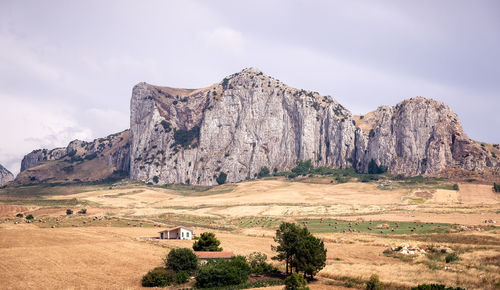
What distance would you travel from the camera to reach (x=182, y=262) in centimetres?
4722

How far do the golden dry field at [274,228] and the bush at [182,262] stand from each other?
4458 mm

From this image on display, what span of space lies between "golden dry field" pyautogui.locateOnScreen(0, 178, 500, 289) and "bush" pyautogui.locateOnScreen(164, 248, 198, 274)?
4458 mm

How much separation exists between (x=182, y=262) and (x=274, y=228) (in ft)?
155

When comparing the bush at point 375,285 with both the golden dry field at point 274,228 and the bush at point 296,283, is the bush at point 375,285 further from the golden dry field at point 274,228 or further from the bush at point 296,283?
the bush at point 296,283

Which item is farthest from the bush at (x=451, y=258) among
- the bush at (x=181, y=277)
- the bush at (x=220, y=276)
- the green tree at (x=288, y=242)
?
the bush at (x=181, y=277)

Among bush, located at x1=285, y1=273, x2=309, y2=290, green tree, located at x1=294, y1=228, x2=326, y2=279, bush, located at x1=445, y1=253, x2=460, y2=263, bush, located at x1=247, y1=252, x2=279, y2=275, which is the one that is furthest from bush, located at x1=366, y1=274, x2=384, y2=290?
bush, located at x1=445, y1=253, x2=460, y2=263

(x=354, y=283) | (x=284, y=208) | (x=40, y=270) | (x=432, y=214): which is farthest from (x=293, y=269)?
(x=284, y=208)

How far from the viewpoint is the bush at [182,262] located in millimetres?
46750

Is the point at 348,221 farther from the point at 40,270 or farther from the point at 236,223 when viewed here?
the point at 40,270

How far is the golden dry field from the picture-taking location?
141 ft

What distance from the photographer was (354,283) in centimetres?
4091

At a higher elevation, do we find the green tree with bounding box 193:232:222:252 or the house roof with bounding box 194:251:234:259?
the green tree with bounding box 193:232:222:252

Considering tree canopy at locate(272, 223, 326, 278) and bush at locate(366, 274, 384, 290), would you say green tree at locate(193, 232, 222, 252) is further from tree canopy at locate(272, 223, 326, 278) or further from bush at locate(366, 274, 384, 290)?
bush at locate(366, 274, 384, 290)

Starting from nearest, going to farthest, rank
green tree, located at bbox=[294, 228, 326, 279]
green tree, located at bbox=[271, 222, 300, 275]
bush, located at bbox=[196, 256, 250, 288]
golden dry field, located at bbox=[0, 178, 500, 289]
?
bush, located at bbox=[196, 256, 250, 288] < golden dry field, located at bbox=[0, 178, 500, 289] < green tree, located at bbox=[294, 228, 326, 279] < green tree, located at bbox=[271, 222, 300, 275]
